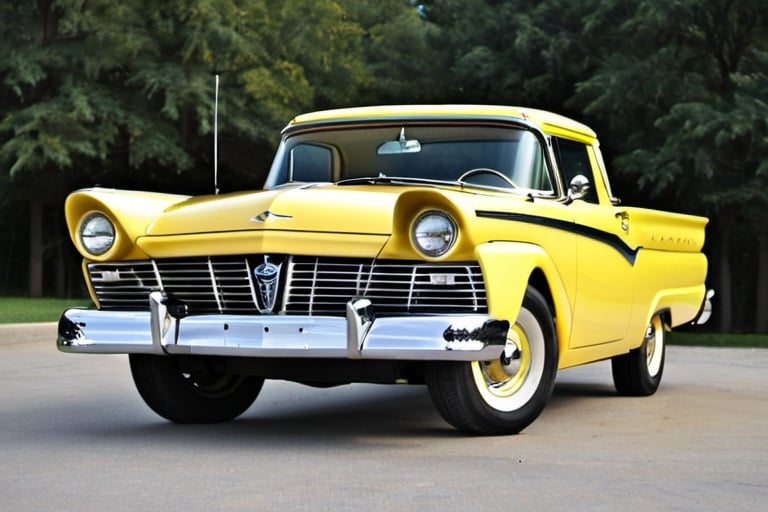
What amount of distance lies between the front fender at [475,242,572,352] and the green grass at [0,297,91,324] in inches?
417

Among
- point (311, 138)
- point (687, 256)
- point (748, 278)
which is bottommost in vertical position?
point (748, 278)

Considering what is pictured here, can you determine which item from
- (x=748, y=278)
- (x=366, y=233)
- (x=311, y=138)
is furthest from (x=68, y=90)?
(x=366, y=233)

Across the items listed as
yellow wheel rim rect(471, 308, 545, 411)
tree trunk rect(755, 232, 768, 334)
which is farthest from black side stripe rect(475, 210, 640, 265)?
tree trunk rect(755, 232, 768, 334)

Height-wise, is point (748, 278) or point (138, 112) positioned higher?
point (138, 112)

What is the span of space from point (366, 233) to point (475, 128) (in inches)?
64.9

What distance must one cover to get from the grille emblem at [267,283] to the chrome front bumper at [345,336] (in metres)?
0.16

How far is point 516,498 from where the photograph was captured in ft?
19.5

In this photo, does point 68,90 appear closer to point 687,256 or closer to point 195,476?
point 687,256

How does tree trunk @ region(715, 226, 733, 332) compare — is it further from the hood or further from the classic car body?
the hood

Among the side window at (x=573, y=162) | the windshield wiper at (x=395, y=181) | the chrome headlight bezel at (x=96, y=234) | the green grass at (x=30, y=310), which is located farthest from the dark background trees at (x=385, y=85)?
the chrome headlight bezel at (x=96, y=234)

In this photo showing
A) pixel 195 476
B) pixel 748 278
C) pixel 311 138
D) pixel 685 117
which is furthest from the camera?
pixel 748 278

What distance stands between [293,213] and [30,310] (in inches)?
654

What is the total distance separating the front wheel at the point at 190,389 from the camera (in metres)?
8.34

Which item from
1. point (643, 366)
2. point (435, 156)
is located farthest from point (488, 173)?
point (643, 366)
